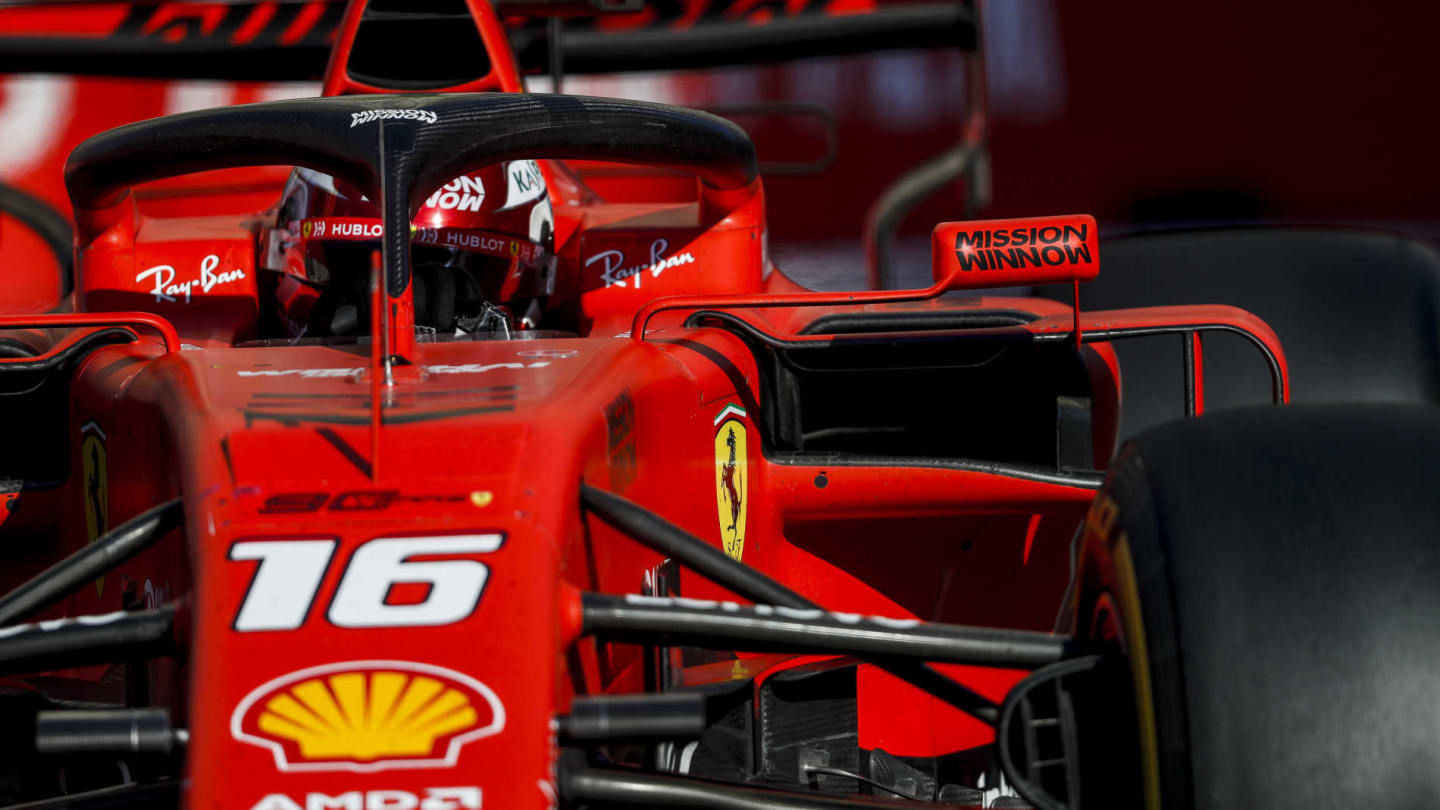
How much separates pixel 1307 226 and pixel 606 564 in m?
3.05

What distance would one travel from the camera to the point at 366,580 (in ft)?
4.77

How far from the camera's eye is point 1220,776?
4.74ft

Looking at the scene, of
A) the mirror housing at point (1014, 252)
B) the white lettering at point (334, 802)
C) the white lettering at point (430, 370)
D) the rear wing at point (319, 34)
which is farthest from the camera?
the rear wing at point (319, 34)

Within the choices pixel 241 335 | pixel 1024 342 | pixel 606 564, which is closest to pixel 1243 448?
pixel 606 564

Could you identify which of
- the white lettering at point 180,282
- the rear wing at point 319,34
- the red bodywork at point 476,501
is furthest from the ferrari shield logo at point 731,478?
the rear wing at point 319,34

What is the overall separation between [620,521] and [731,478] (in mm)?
824

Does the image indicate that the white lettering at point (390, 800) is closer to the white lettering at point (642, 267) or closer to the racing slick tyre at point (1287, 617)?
the racing slick tyre at point (1287, 617)

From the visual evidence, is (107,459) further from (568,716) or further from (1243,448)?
(1243,448)

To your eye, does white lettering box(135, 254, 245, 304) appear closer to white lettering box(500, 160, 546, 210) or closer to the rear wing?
white lettering box(500, 160, 546, 210)

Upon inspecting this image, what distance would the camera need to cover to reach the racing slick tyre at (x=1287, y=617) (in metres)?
1.43

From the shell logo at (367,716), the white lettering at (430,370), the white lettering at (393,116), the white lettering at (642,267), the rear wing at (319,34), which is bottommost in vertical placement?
the shell logo at (367,716)

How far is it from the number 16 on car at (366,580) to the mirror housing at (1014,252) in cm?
107

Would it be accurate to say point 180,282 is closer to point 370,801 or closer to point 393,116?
point 393,116

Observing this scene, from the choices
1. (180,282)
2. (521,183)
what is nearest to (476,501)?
(521,183)
